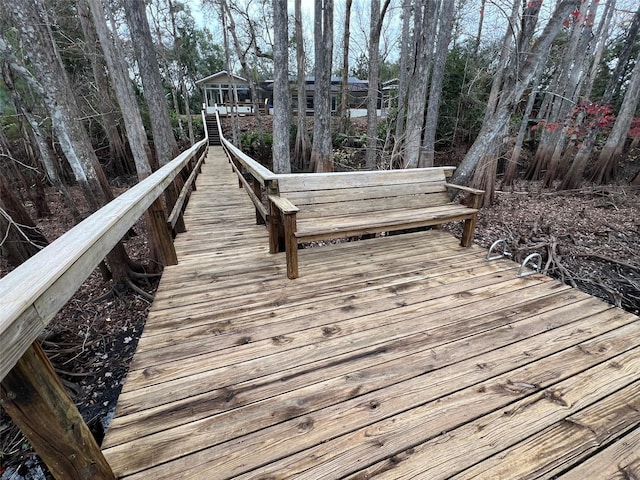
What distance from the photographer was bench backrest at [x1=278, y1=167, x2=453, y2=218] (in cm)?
294

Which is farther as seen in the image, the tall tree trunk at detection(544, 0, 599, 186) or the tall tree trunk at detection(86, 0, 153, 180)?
the tall tree trunk at detection(544, 0, 599, 186)

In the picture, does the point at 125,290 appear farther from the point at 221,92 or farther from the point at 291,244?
the point at 221,92

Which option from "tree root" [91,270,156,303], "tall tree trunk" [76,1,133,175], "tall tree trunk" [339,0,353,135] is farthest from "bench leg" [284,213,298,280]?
"tall tree trunk" [339,0,353,135]

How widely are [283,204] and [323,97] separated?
6188 millimetres

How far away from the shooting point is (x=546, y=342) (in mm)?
1854

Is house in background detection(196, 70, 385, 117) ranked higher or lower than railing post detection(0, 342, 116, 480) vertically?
higher

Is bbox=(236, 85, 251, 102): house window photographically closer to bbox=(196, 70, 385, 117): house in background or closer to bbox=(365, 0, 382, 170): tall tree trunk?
bbox=(196, 70, 385, 117): house in background

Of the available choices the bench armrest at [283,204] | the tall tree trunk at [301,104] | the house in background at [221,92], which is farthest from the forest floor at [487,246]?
the house in background at [221,92]

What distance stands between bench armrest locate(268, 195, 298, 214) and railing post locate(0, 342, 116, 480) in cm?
174

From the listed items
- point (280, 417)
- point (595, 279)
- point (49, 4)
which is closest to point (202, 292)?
point (280, 417)

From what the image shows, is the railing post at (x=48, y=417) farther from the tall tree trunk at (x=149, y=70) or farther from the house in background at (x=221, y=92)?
the house in background at (x=221, y=92)

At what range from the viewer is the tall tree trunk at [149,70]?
549 cm

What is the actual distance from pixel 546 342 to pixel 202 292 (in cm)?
246

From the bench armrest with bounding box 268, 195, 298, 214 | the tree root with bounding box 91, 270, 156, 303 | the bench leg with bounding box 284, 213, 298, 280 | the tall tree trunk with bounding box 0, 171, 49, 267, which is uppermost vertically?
the bench armrest with bounding box 268, 195, 298, 214
